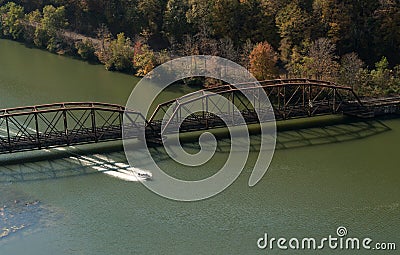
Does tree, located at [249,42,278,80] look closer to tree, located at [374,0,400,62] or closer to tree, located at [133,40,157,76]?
tree, located at [374,0,400,62]

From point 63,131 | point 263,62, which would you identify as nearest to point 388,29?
point 263,62

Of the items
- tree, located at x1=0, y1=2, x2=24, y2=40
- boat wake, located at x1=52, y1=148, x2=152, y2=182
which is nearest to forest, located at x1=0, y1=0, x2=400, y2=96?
tree, located at x1=0, y1=2, x2=24, y2=40

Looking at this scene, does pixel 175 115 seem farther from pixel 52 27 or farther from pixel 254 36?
pixel 52 27

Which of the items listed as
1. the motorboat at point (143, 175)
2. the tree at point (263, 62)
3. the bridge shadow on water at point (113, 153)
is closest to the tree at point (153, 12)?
the tree at point (263, 62)

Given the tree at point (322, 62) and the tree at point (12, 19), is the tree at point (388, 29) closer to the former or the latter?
the tree at point (322, 62)

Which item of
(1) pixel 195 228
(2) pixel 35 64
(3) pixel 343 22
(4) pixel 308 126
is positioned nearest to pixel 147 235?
(1) pixel 195 228

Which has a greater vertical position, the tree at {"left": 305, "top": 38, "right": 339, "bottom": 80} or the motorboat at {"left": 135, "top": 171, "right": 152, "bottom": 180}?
the tree at {"left": 305, "top": 38, "right": 339, "bottom": 80}

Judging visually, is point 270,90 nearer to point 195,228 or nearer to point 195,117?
point 195,117
